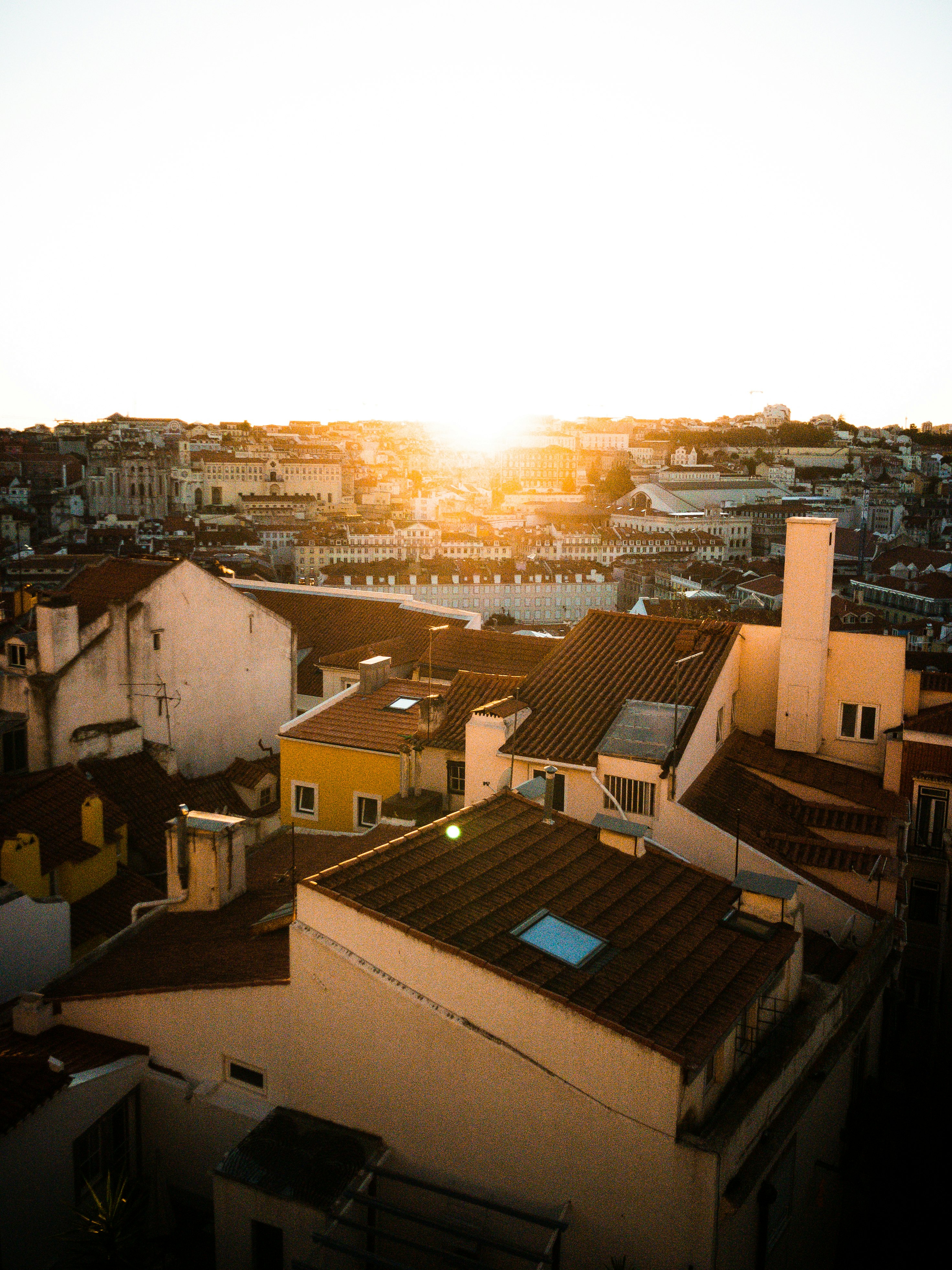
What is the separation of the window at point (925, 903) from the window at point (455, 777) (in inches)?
198

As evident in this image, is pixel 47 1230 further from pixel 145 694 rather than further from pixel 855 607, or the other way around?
pixel 855 607

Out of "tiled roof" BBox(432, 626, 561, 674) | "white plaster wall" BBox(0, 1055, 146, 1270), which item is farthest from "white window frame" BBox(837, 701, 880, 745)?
"white plaster wall" BBox(0, 1055, 146, 1270)

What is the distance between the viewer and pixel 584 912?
641 cm

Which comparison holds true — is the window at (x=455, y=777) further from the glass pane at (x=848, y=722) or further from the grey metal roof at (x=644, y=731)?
the glass pane at (x=848, y=722)

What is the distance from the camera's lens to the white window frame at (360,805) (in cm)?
1155

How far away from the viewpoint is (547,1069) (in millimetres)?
5344

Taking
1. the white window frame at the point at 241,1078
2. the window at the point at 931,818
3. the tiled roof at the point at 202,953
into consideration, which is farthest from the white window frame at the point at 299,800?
the window at the point at 931,818

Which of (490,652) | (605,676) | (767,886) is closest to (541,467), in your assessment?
(490,652)

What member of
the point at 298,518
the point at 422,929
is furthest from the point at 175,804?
the point at 298,518

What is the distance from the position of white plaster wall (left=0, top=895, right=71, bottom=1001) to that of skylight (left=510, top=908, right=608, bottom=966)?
426cm

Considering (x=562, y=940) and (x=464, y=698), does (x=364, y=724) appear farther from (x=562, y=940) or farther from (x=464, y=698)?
(x=562, y=940)

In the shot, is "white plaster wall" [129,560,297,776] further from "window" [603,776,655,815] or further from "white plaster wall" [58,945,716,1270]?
"white plaster wall" [58,945,716,1270]

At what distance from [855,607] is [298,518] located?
59.5 metres

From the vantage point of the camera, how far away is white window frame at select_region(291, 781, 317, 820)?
1204 cm
